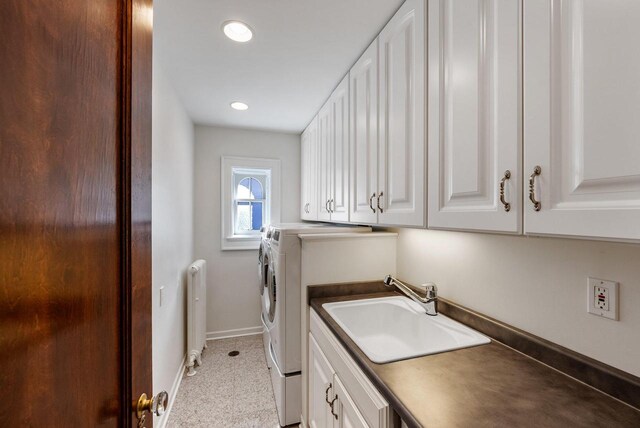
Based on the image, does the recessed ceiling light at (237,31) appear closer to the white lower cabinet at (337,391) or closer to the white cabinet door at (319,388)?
the white lower cabinet at (337,391)

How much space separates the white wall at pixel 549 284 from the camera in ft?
2.60

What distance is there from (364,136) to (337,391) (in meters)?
1.29

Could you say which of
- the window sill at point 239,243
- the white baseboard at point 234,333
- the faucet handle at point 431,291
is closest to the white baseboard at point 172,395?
the white baseboard at point 234,333

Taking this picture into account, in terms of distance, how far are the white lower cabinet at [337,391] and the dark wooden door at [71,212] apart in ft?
2.25

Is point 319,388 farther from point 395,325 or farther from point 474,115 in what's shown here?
point 474,115

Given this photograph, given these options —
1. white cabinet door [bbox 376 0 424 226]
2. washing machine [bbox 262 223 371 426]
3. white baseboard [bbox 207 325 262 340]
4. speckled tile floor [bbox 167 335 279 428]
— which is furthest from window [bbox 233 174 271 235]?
white cabinet door [bbox 376 0 424 226]

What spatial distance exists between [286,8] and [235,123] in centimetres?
188

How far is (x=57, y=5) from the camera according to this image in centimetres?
43

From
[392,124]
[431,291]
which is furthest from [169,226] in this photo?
[431,291]


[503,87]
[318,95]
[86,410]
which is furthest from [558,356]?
[318,95]

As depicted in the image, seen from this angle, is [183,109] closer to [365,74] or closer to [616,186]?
[365,74]

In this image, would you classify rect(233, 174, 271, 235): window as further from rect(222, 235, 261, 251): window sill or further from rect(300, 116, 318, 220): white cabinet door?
rect(300, 116, 318, 220): white cabinet door

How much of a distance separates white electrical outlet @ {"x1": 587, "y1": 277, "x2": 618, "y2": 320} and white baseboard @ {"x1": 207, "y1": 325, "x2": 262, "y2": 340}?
3.03 m

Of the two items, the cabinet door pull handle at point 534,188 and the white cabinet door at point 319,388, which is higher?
the cabinet door pull handle at point 534,188
